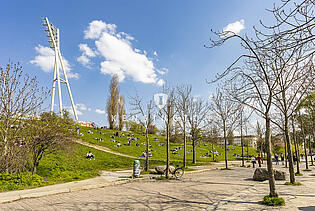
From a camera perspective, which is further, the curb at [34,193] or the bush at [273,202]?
the curb at [34,193]

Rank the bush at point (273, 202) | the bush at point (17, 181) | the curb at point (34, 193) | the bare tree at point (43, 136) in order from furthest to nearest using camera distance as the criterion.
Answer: the bare tree at point (43, 136) < the bush at point (17, 181) < the curb at point (34, 193) < the bush at point (273, 202)

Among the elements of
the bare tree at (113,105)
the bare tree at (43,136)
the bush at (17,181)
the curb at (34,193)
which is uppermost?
the bare tree at (113,105)

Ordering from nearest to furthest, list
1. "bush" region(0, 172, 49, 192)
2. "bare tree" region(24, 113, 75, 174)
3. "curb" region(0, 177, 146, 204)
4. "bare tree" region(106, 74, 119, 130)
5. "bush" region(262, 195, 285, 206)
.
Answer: "bush" region(262, 195, 285, 206)
"curb" region(0, 177, 146, 204)
"bush" region(0, 172, 49, 192)
"bare tree" region(24, 113, 75, 174)
"bare tree" region(106, 74, 119, 130)

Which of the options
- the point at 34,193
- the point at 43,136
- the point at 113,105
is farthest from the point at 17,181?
the point at 113,105

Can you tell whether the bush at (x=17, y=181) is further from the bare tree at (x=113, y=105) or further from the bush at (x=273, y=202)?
the bare tree at (x=113, y=105)

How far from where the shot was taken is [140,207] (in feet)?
21.1

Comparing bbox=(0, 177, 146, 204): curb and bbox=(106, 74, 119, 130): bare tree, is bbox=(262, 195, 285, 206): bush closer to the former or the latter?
bbox=(0, 177, 146, 204): curb

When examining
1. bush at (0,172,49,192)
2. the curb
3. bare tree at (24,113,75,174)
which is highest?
bare tree at (24,113,75,174)

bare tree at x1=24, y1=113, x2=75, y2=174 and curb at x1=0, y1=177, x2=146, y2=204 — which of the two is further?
bare tree at x1=24, y1=113, x2=75, y2=174

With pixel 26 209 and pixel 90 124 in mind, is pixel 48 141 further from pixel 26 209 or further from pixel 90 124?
pixel 90 124

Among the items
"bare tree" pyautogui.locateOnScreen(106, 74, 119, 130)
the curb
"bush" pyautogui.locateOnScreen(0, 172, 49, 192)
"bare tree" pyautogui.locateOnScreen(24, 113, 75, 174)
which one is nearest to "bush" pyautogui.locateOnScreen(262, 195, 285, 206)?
the curb

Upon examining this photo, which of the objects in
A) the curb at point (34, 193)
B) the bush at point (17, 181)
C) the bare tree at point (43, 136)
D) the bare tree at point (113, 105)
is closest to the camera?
the curb at point (34, 193)

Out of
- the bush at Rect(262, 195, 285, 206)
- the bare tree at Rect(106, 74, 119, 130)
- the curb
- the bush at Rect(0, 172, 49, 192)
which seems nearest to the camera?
the bush at Rect(262, 195, 285, 206)

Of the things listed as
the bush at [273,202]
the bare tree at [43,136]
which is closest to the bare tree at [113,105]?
the bare tree at [43,136]
